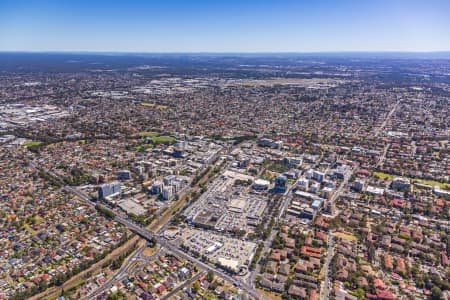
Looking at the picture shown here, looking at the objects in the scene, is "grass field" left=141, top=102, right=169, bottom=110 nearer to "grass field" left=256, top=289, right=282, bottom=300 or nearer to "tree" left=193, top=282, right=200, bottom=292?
"tree" left=193, top=282, right=200, bottom=292

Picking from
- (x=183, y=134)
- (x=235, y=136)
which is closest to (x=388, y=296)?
(x=235, y=136)

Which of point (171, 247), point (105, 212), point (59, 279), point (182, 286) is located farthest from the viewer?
point (105, 212)

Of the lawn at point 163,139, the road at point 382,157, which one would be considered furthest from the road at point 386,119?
the lawn at point 163,139

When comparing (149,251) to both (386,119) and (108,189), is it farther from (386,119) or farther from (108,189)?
(386,119)

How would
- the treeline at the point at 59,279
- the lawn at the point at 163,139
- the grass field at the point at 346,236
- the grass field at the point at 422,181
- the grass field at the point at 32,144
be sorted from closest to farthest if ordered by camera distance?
the treeline at the point at 59,279 → the grass field at the point at 346,236 → the grass field at the point at 422,181 → the grass field at the point at 32,144 → the lawn at the point at 163,139

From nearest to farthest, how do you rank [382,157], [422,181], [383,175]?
[422,181] < [383,175] < [382,157]

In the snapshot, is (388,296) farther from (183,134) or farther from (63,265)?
(183,134)

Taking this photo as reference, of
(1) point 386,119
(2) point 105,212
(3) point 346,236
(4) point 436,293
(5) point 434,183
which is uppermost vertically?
(1) point 386,119

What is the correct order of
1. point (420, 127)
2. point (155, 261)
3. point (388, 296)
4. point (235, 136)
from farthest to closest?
point (420, 127), point (235, 136), point (155, 261), point (388, 296)

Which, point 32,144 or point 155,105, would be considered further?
point 155,105

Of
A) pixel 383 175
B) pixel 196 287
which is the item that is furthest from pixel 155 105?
pixel 196 287

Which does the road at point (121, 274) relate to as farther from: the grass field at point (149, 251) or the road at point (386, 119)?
the road at point (386, 119)
